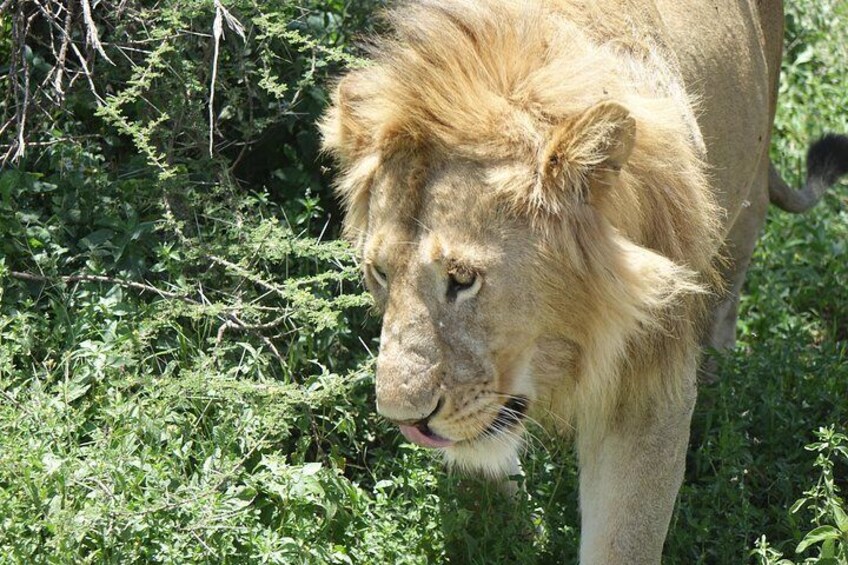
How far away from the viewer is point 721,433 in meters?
3.87

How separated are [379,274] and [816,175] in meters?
2.84

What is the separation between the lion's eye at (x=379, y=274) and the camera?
296cm

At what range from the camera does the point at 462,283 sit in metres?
2.78

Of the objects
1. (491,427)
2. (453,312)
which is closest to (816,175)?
(491,427)

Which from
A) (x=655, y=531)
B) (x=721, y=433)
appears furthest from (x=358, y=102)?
(x=721, y=433)

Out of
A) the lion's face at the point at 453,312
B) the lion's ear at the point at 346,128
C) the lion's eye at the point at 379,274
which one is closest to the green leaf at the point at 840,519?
the lion's face at the point at 453,312

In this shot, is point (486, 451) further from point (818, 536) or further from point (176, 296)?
point (176, 296)

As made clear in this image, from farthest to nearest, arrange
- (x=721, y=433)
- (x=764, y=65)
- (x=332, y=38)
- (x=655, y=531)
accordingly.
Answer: (x=332, y=38)
(x=764, y=65)
(x=721, y=433)
(x=655, y=531)

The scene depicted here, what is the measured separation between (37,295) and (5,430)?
2.23ft

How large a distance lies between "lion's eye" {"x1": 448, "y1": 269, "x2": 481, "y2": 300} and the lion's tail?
9.08 ft

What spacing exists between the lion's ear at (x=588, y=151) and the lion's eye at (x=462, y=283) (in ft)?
0.81

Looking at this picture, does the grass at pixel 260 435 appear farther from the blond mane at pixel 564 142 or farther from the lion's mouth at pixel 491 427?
the blond mane at pixel 564 142

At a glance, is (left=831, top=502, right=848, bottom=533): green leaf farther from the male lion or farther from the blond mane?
the blond mane

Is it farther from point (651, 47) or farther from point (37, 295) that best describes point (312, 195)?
point (651, 47)
